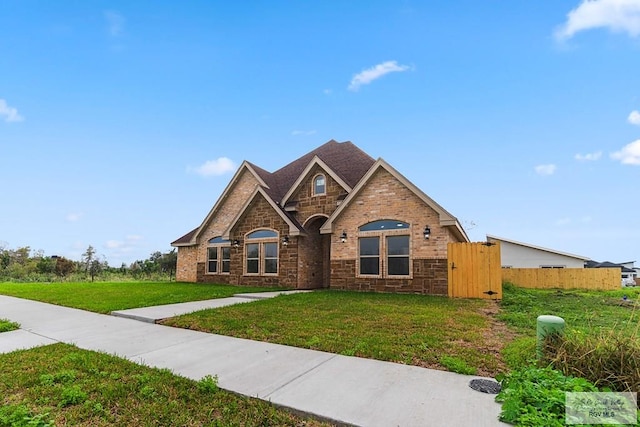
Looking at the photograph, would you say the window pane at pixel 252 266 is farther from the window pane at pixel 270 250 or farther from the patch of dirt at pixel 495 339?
the patch of dirt at pixel 495 339

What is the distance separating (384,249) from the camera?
14.2 meters

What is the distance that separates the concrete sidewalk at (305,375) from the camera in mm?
2963

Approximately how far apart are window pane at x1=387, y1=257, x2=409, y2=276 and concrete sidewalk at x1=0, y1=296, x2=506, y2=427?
30.8ft

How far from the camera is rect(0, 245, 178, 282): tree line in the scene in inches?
964

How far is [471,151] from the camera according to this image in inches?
642

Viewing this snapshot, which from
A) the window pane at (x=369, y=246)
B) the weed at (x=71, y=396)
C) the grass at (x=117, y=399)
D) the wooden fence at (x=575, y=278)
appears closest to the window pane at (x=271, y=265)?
the window pane at (x=369, y=246)

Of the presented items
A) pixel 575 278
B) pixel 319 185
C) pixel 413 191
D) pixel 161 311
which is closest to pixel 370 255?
pixel 413 191

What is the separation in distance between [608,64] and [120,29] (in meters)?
17.5

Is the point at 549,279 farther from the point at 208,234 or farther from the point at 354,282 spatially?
the point at 208,234

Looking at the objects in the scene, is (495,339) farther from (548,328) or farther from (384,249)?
(384,249)

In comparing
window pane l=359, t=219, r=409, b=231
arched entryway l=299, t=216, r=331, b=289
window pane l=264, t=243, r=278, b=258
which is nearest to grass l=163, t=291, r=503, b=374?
window pane l=359, t=219, r=409, b=231

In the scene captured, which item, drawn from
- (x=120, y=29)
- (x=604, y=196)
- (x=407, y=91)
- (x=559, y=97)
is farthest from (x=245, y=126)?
(x=604, y=196)

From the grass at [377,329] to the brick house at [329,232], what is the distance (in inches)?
151

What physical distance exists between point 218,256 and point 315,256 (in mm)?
6825
